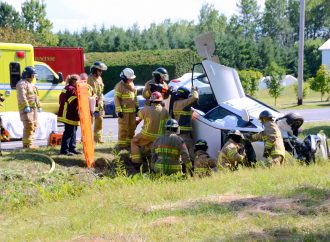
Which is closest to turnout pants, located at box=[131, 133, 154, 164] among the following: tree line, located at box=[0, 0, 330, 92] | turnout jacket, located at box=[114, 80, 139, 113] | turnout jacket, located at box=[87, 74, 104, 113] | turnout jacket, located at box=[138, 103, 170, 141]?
turnout jacket, located at box=[138, 103, 170, 141]

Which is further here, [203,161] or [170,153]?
[203,161]

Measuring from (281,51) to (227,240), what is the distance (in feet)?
193

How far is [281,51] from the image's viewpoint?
6269cm

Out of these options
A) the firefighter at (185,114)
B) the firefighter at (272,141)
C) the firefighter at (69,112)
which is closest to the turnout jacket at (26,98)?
the firefighter at (69,112)

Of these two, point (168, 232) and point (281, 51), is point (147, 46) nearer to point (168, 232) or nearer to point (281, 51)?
point (281, 51)

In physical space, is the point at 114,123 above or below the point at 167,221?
below

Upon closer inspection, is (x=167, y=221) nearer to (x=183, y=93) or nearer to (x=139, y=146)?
(x=139, y=146)

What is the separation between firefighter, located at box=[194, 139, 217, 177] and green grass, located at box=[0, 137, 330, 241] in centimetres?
85

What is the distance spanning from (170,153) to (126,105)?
218cm

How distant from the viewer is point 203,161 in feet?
34.8

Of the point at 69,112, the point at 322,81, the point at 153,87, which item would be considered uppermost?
the point at 153,87

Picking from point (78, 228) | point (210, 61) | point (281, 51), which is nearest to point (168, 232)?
point (78, 228)

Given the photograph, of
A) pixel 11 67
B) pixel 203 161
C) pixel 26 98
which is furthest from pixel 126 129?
pixel 11 67

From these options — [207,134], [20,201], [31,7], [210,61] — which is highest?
[31,7]
